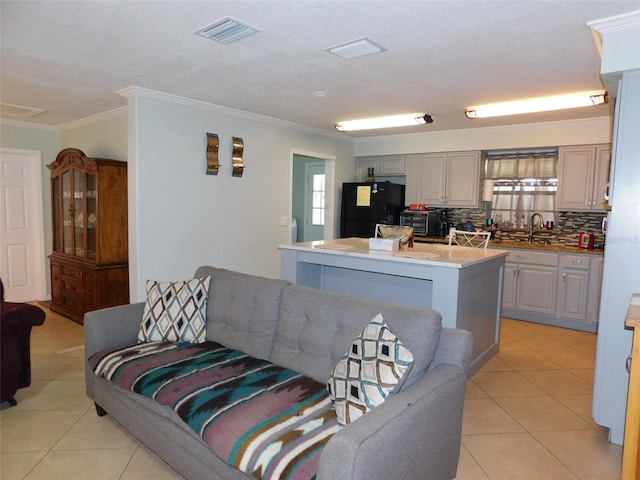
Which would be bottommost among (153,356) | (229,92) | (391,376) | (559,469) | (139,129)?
(559,469)

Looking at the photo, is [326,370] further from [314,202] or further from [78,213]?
[314,202]

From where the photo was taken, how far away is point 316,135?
19.3 feet

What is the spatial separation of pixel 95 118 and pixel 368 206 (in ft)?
12.0

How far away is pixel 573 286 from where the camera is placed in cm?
482

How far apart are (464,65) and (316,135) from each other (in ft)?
9.82

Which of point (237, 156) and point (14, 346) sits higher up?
point (237, 156)

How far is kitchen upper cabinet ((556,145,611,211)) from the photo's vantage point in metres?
4.77

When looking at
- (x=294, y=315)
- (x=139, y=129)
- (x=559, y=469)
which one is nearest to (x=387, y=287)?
(x=294, y=315)

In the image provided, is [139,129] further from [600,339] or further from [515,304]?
[515,304]

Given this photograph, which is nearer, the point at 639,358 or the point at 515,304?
the point at 639,358

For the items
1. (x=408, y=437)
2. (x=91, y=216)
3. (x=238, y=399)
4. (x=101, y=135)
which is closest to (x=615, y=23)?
(x=408, y=437)

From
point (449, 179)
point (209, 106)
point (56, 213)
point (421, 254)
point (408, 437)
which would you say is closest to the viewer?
point (408, 437)

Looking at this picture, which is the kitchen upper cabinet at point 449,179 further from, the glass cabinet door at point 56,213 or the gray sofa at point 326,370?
the glass cabinet door at point 56,213

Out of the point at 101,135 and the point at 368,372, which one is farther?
the point at 101,135
